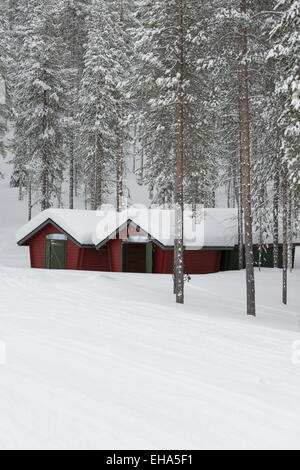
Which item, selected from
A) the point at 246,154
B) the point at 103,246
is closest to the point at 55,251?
the point at 103,246

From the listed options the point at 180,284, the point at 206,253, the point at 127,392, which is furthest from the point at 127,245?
the point at 127,392

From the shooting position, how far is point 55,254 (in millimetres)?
23766

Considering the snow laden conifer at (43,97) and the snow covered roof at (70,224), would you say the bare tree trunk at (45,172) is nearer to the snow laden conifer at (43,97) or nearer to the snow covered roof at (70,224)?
the snow laden conifer at (43,97)

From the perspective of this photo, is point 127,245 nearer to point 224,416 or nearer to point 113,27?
point 113,27

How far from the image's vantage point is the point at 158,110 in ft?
45.7

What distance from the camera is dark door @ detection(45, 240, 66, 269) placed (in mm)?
23562

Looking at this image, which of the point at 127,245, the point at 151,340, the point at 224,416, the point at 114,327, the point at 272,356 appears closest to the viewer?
the point at 224,416

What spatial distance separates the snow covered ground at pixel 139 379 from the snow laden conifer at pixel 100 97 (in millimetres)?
17997

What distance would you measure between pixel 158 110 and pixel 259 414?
11.6 metres

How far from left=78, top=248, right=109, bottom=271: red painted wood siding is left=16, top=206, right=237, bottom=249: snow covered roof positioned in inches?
50.2

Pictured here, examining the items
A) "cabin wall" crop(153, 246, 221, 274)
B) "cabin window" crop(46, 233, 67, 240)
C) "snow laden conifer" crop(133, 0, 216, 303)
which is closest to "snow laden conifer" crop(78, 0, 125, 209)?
"cabin window" crop(46, 233, 67, 240)

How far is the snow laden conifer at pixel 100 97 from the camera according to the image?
2586 cm

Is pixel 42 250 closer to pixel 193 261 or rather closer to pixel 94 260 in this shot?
pixel 94 260

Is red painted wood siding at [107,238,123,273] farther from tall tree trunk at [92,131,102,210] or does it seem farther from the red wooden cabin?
tall tree trunk at [92,131,102,210]
